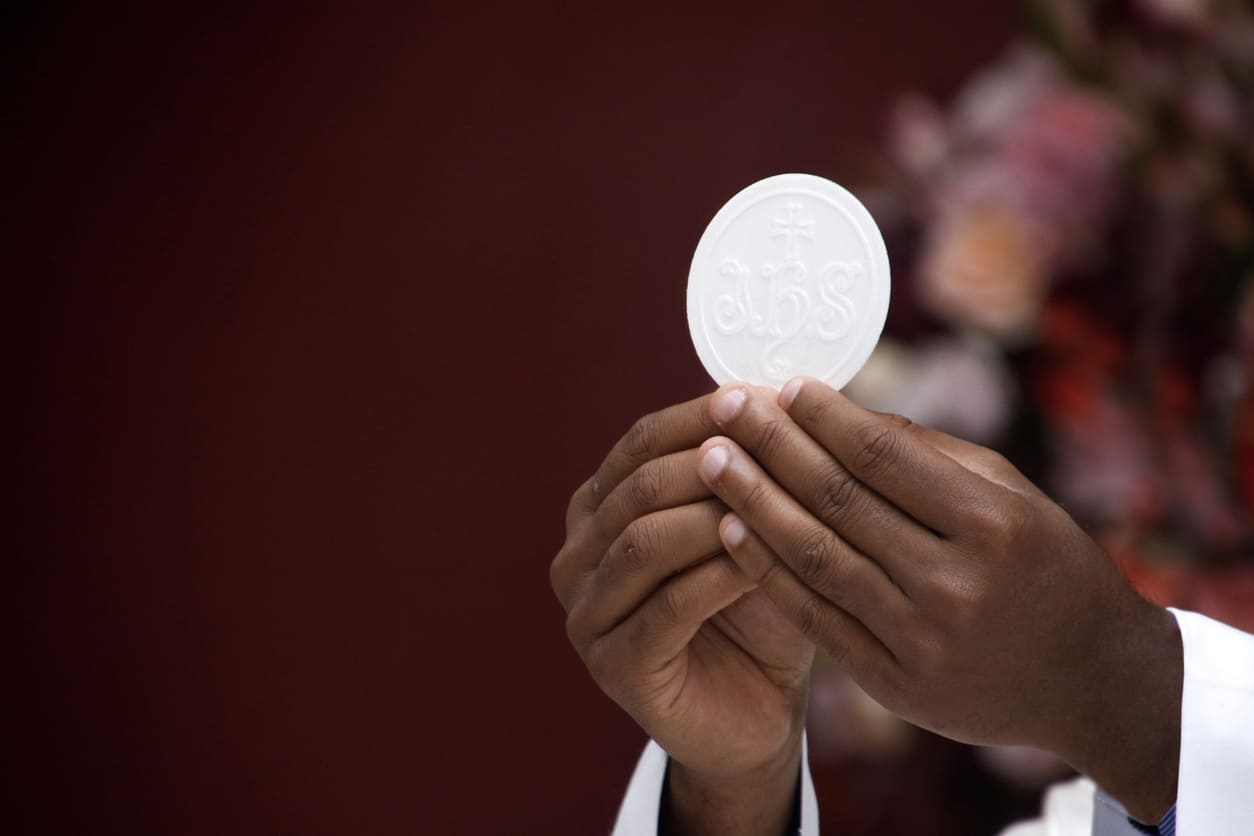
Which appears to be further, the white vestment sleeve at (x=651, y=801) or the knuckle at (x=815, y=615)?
the white vestment sleeve at (x=651, y=801)

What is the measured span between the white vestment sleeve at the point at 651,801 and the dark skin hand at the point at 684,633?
0.02 metres

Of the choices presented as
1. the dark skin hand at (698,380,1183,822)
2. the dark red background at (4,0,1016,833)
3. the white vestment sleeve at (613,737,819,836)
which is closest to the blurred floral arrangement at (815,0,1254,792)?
the dark red background at (4,0,1016,833)

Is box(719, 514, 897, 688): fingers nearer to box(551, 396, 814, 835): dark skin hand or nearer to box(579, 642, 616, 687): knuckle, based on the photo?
box(551, 396, 814, 835): dark skin hand

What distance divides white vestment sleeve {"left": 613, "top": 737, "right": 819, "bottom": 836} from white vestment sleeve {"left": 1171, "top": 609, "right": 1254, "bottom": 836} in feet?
1.38

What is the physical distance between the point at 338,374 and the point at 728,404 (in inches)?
50.9

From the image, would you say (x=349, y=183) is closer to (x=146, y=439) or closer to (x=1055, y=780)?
(x=146, y=439)

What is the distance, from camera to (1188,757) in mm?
1104

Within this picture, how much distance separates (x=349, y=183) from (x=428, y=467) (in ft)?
1.71

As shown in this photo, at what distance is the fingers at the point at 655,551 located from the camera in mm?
1090

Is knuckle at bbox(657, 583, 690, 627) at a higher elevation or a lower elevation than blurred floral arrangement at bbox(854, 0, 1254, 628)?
lower

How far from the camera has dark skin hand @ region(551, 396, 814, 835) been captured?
1104 millimetres

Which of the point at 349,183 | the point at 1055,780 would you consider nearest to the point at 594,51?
the point at 349,183

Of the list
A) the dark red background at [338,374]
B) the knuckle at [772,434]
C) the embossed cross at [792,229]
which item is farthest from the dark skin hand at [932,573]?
the dark red background at [338,374]

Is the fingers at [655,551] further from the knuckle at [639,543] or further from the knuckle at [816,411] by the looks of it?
the knuckle at [816,411]
